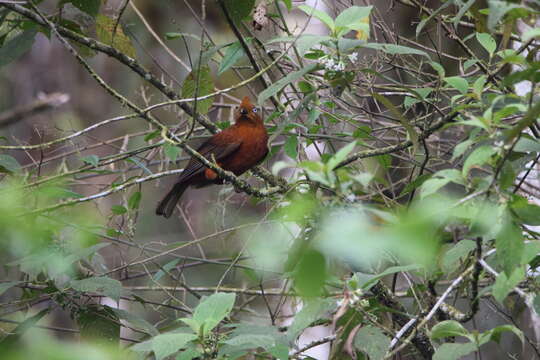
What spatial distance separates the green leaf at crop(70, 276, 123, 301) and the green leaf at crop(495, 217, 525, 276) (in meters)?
1.45

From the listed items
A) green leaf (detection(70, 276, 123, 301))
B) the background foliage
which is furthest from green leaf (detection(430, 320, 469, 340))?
green leaf (detection(70, 276, 123, 301))

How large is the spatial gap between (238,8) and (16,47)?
0.93 metres

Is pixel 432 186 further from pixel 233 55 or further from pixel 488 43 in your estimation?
pixel 233 55

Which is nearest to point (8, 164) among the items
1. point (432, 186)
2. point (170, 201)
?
point (432, 186)

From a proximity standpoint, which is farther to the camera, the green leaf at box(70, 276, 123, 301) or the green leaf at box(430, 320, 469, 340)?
the green leaf at box(70, 276, 123, 301)

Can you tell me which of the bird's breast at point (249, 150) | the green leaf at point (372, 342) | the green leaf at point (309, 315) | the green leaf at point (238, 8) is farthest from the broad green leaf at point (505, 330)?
the bird's breast at point (249, 150)

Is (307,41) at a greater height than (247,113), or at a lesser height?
greater

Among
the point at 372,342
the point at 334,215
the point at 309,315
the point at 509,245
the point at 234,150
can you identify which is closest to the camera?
the point at 334,215

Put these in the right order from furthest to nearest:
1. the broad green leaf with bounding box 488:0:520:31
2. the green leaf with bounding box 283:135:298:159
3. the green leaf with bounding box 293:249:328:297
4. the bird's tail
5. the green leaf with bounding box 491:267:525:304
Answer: the bird's tail → the green leaf with bounding box 283:135:298:159 → the green leaf with bounding box 491:267:525:304 → the broad green leaf with bounding box 488:0:520:31 → the green leaf with bounding box 293:249:328:297

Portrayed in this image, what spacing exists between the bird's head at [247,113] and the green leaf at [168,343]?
2.66 m

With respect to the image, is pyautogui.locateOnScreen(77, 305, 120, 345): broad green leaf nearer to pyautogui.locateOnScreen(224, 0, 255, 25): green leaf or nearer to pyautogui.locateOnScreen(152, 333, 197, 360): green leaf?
pyautogui.locateOnScreen(152, 333, 197, 360): green leaf

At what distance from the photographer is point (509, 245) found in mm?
1585

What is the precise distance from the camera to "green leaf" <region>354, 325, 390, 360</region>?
2.14m

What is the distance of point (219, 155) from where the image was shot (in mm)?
4445
